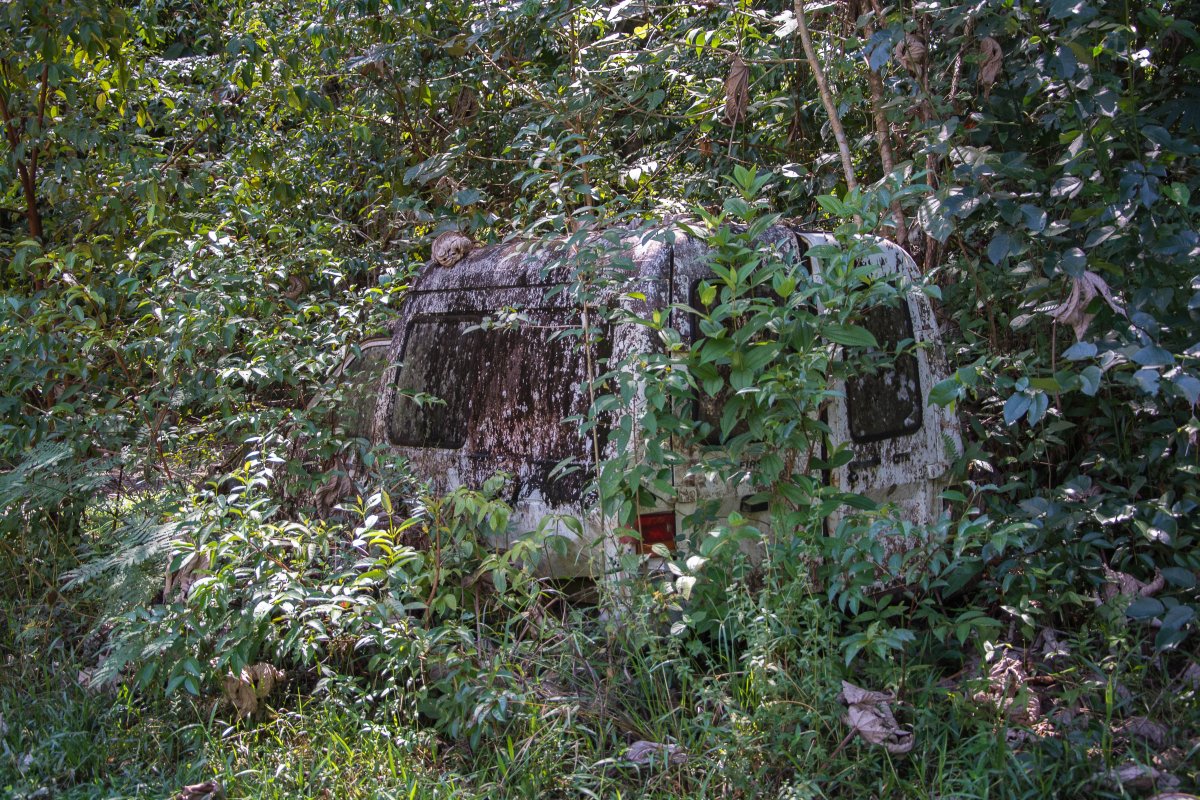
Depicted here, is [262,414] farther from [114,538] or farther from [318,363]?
[114,538]

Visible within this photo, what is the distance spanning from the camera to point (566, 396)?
3.94 metres

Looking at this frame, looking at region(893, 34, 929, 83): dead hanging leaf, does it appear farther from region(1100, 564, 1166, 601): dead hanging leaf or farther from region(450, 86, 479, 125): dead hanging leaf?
region(450, 86, 479, 125): dead hanging leaf

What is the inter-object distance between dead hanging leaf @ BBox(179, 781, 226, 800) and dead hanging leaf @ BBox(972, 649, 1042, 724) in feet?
8.56

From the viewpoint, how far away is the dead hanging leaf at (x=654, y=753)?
3.21 metres

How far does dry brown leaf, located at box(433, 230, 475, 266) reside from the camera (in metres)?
4.75

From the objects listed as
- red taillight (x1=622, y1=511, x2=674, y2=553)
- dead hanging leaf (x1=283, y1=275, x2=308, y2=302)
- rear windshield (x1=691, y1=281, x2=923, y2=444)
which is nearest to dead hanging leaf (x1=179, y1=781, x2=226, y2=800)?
red taillight (x1=622, y1=511, x2=674, y2=553)

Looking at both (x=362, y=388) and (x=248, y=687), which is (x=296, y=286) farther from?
(x=248, y=687)

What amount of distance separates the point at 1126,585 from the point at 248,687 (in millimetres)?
3454

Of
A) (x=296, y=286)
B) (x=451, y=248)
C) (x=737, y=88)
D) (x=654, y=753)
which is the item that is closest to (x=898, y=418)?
(x=654, y=753)

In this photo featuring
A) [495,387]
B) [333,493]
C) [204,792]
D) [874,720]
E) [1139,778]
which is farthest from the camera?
[333,493]

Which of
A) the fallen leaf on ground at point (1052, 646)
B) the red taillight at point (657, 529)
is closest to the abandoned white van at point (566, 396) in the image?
the red taillight at point (657, 529)

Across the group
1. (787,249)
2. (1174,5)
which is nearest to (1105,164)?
(1174,5)

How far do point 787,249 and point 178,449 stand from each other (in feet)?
10.8

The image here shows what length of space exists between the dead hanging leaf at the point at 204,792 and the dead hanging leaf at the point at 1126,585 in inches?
133
